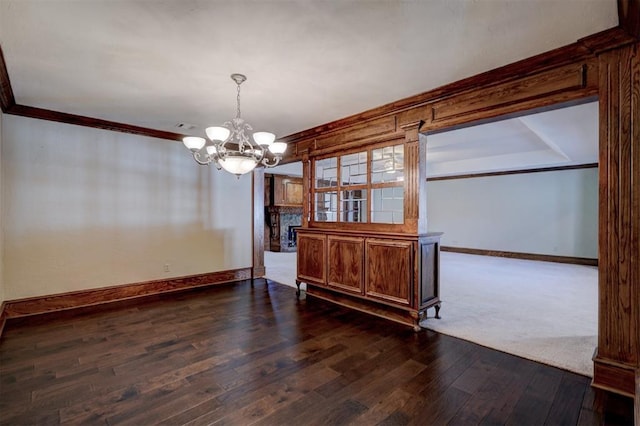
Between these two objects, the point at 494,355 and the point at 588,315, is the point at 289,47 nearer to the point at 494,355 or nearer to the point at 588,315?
the point at 494,355

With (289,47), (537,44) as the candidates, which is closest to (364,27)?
(289,47)

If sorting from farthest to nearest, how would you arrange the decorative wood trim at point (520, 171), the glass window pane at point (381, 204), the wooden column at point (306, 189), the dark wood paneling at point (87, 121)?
1. the decorative wood trim at point (520, 171)
2. the wooden column at point (306, 189)
3. the glass window pane at point (381, 204)
4. the dark wood paneling at point (87, 121)

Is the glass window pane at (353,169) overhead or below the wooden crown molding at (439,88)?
below

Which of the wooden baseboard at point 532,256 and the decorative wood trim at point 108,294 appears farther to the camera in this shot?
the wooden baseboard at point 532,256

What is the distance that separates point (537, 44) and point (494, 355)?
251 centimetres

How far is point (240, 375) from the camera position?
7.77ft

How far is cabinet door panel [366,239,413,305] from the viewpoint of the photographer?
3463 mm

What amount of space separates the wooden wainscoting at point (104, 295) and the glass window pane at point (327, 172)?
229 centimetres

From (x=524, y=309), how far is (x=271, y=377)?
337 centimetres

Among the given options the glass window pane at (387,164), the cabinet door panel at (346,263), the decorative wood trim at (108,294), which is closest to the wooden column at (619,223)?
the glass window pane at (387,164)

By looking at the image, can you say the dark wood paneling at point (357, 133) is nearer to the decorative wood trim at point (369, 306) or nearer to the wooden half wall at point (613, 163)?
the wooden half wall at point (613, 163)

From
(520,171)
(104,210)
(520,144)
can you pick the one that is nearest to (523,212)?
(520,171)

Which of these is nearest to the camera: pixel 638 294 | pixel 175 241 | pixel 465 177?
pixel 638 294

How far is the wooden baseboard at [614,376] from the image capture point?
2115 mm
